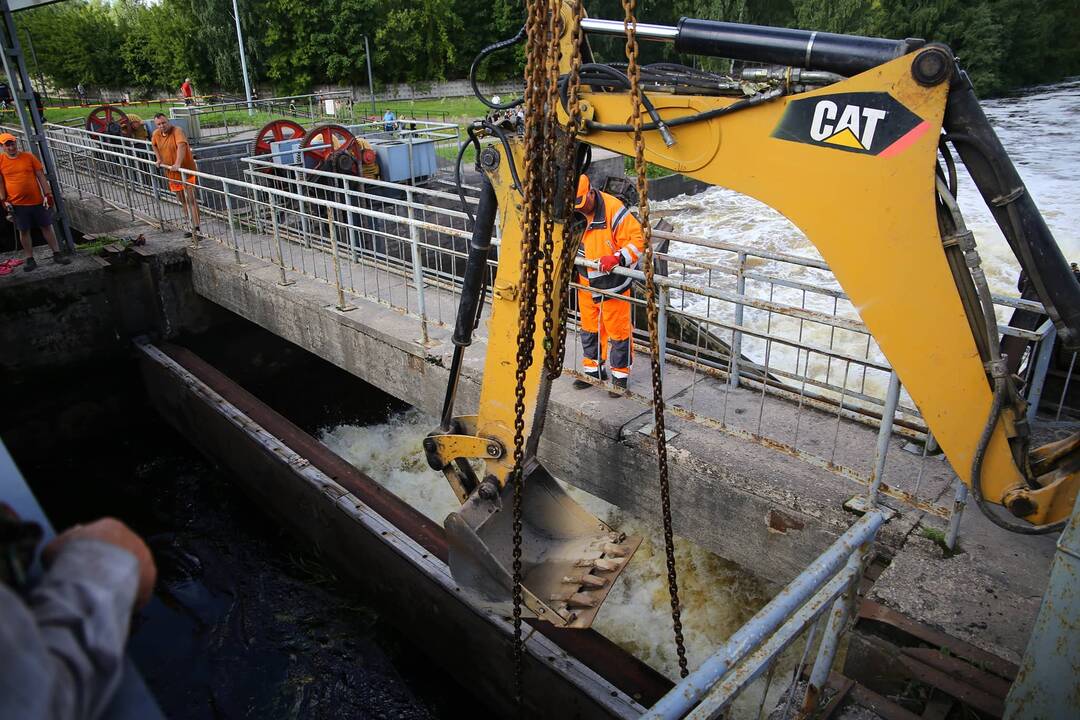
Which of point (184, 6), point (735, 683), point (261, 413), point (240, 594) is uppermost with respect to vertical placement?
point (184, 6)

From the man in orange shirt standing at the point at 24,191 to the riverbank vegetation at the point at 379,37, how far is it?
3783 cm

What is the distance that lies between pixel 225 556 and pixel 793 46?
22.4 feet

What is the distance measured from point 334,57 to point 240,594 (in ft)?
166

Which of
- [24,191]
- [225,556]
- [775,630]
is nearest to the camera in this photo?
[775,630]

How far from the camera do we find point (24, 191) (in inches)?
382

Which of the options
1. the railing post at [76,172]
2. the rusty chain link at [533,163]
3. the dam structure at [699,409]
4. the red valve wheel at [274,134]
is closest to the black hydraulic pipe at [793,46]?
the rusty chain link at [533,163]

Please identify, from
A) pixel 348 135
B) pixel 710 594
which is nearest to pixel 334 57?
pixel 348 135

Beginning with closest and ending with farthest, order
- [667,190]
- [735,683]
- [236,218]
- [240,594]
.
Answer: [735,683], [240,594], [236,218], [667,190]

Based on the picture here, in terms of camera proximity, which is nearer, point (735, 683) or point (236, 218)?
point (735, 683)

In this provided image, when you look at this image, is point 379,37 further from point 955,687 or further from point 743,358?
point 955,687

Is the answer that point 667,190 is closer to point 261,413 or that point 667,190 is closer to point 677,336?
point 677,336

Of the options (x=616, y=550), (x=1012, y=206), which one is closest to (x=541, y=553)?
(x=616, y=550)

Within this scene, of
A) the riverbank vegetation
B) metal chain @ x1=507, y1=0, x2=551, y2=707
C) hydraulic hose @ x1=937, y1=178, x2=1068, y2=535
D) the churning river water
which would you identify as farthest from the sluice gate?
the riverbank vegetation

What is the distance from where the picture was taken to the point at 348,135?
14164mm
